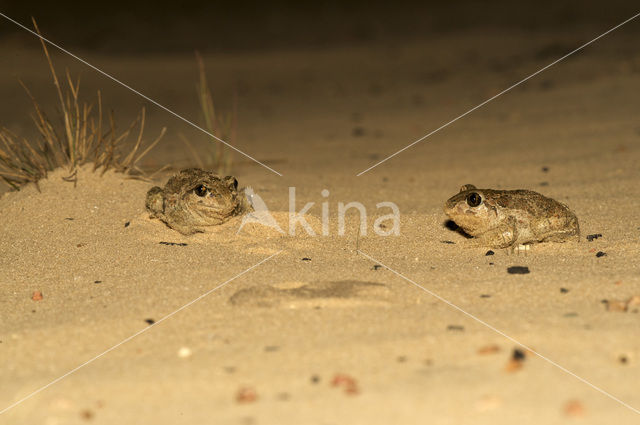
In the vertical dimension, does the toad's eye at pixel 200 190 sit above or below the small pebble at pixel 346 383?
above

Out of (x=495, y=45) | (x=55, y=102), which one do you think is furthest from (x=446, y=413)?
(x=495, y=45)

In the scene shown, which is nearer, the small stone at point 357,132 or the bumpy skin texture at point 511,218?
the bumpy skin texture at point 511,218

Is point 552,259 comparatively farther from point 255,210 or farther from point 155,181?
point 155,181

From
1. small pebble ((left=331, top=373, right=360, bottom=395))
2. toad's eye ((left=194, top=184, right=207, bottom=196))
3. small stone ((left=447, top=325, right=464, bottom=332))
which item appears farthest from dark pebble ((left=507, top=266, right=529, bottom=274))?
toad's eye ((left=194, top=184, right=207, bottom=196))

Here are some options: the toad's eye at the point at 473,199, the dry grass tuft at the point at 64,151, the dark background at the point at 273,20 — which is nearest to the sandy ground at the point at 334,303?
the dry grass tuft at the point at 64,151

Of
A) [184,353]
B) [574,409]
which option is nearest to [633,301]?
[574,409]

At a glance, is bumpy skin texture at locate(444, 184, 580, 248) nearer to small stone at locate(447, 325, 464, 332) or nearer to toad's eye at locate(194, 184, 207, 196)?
small stone at locate(447, 325, 464, 332)

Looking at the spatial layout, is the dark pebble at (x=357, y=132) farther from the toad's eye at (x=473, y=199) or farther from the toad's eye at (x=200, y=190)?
the toad's eye at (x=473, y=199)
